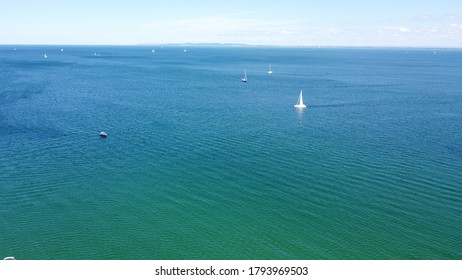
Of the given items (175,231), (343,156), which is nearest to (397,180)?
(343,156)

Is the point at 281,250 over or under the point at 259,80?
under

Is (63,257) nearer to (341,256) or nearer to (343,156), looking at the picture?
(341,256)

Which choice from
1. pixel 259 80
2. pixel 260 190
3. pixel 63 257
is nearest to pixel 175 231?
pixel 63 257

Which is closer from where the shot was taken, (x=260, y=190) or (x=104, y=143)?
(x=260, y=190)

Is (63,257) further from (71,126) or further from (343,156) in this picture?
(71,126)

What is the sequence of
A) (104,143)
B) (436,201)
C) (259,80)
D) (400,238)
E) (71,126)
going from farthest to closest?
(259,80) < (71,126) < (104,143) < (436,201) < (400,238)

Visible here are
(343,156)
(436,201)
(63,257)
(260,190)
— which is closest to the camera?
(63,257)
